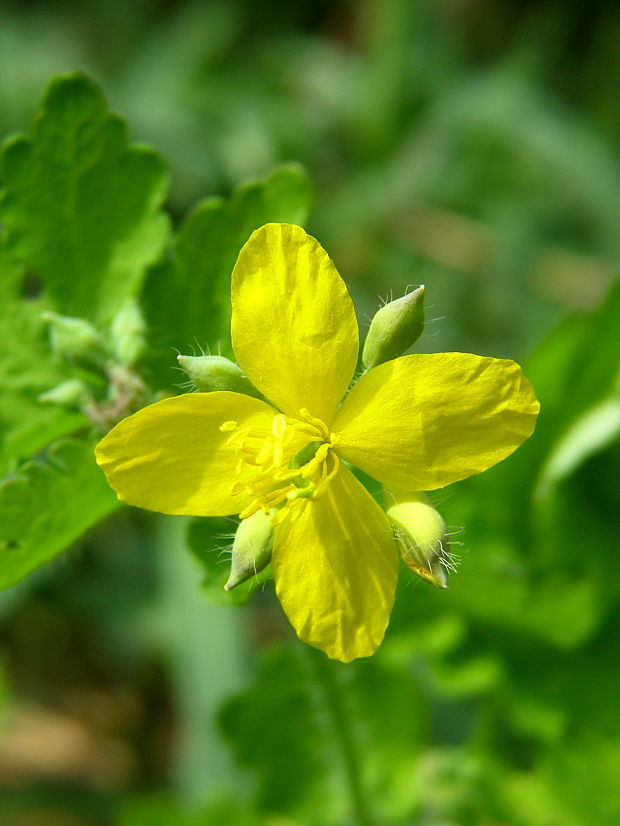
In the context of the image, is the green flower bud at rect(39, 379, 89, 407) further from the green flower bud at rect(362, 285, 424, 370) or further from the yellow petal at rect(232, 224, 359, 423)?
the green flower bud at rect(362, 285, 424, 370)

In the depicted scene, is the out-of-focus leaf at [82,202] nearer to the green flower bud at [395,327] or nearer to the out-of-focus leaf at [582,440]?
the green flower bud at [395,327]

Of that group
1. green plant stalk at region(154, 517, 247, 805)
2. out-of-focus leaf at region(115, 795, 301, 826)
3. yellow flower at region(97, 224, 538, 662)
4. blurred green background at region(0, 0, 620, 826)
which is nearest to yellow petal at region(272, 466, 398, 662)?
yellow flower at region(97, 224, 538, 662)

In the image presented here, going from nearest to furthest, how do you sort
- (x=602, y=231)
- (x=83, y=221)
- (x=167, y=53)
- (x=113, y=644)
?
1. (x=83, y=221)
2. (x=113, y=644)
3. (x=602, y=231)
4. (x=167, y=53)

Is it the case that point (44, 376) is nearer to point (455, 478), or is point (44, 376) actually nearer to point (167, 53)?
point (455, 478)

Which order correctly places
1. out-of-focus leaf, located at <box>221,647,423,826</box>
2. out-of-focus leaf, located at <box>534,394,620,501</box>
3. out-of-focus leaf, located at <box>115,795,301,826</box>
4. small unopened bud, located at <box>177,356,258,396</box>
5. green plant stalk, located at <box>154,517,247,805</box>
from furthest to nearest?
green plant stalk, located at <box>154,517,247,805</box>, out-of-focus leaf, located at <box>115,795,301,826</box>, out-of-focus leaf, located at <box>221,647,423,826</box>, out-of-focus leaf, located at <box>534,394,620,501</box>, small unopened bud, located at <box>177,356,258,396</box>

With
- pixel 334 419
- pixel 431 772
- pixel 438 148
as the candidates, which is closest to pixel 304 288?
pixel 334 419
